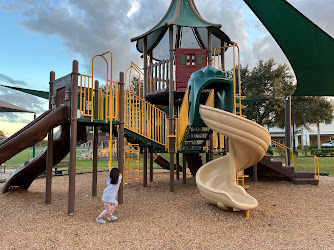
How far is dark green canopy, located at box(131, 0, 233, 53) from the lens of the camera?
1014 centimetres

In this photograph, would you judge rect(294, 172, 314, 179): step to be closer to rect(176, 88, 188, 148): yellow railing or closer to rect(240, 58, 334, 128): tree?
rect(176, 88, 188, 148): yellow railing

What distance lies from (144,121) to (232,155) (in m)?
3.49

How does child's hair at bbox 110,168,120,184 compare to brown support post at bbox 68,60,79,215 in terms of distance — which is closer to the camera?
child's hair at bbox 110,168,120,184

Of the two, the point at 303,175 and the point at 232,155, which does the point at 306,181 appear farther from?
the point at 232,155

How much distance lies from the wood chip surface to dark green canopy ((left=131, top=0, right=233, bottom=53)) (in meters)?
6.38

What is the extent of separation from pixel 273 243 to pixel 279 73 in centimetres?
2839

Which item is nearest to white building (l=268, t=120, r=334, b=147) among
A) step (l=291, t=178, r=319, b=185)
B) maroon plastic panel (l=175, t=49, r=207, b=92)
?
step (l=291, t=178, r=319, b=185)

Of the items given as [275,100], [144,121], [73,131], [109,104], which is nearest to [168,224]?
[73,131]

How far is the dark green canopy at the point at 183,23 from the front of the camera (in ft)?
33.3

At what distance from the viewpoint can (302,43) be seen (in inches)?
211

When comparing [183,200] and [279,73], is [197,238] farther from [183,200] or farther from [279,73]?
[279,73]

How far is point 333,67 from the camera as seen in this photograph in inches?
201

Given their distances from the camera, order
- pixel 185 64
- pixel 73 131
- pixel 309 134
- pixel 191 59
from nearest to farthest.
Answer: pixel 73 131 < pixel 185 64 < pixel 191 59 < pixel 309 134

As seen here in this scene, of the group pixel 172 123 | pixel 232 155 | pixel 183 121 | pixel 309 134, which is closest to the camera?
pixel 232 155
